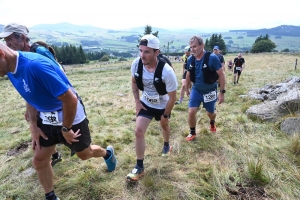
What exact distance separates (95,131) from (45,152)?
2975mm

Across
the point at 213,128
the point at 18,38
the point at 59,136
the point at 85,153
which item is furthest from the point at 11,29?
the point at 213,128

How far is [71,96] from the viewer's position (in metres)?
2.36

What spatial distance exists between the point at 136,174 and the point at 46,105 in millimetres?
1878

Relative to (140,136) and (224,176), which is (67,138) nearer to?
(140,136)

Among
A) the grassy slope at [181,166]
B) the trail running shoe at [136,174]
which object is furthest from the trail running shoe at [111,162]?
the trail running shoe at [136,174]

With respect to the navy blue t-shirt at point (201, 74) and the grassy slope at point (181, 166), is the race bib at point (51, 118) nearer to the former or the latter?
the grassy slope at point (181, 166)

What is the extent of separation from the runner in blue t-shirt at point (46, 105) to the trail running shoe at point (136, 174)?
621 millimetres

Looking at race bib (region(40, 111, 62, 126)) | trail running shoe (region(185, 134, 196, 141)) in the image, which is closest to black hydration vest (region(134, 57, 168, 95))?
race bib (region(40, 111, 62, 126))

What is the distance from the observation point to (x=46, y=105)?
2.65 m

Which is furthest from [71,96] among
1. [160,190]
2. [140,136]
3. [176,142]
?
[176,142]

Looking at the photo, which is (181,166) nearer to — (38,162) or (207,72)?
(207,72)

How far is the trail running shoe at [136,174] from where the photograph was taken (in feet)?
11.7

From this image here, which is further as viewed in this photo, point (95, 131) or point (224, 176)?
point (95, 131)

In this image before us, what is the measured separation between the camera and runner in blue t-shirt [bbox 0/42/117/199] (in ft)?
7.30
